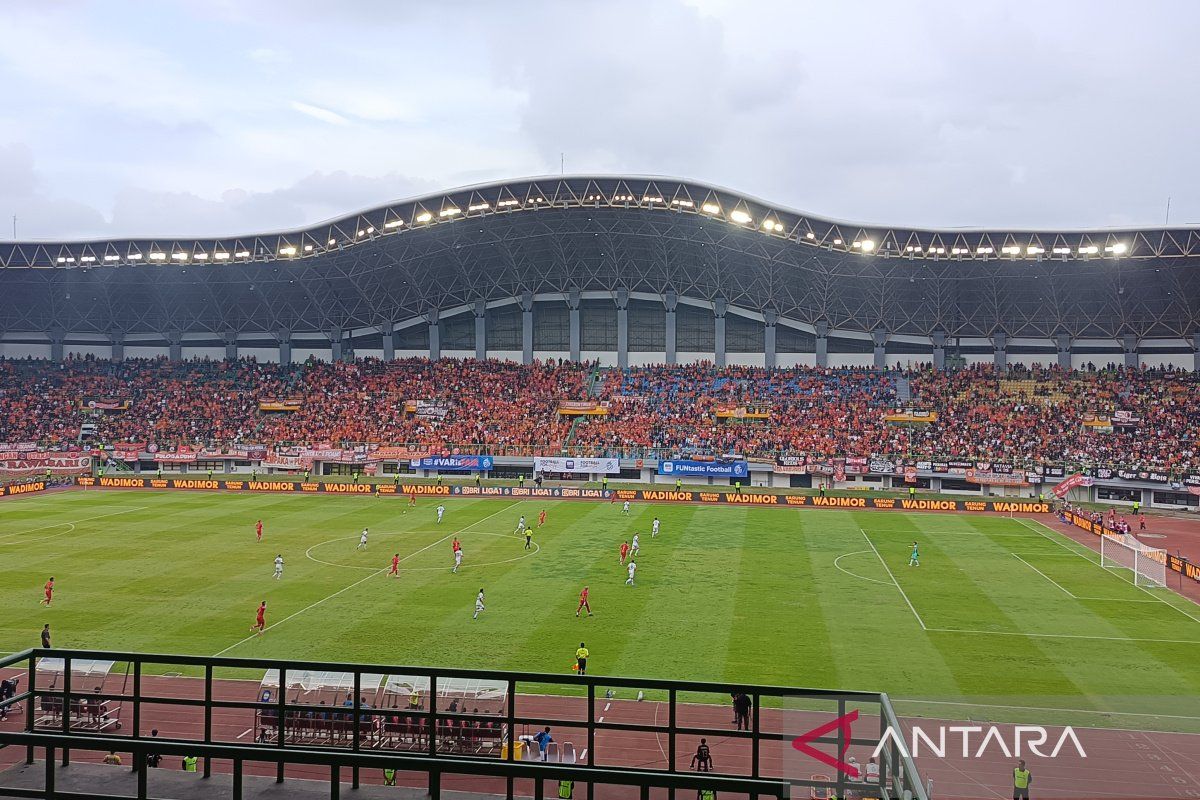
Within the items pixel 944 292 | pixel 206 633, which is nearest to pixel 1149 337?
pixel 944 292

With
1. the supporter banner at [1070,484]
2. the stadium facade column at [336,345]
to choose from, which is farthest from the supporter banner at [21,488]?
the supporter banner at [1070,484]

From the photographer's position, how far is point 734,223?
65188 mm

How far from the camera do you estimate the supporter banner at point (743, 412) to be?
241 ft

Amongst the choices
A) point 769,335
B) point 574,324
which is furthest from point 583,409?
point 769,335

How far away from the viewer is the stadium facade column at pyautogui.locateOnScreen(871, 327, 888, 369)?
80062mm

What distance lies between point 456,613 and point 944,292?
59.7 m

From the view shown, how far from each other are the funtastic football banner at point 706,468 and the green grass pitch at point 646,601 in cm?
1489

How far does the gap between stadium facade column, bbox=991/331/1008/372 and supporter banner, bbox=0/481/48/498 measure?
80.4 m

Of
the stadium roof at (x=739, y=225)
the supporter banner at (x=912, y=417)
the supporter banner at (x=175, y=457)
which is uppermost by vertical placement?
the stadium roof at (x=739, y=225)

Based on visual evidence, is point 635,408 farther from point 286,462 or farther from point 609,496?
point 286,462

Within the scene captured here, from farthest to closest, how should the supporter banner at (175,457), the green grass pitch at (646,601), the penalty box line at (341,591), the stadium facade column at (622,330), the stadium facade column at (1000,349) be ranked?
the stadium facade column at (622,330), the stadium facade column at (1000,349), the supporter banner at (175,457), the penalty box line at (341,591), the green grass pitch at (646,601)

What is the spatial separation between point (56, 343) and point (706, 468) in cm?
6998

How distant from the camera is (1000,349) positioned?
78.2 metres

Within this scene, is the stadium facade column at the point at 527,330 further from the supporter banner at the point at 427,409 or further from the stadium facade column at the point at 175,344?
the stadium facade column at the point at 175,344
